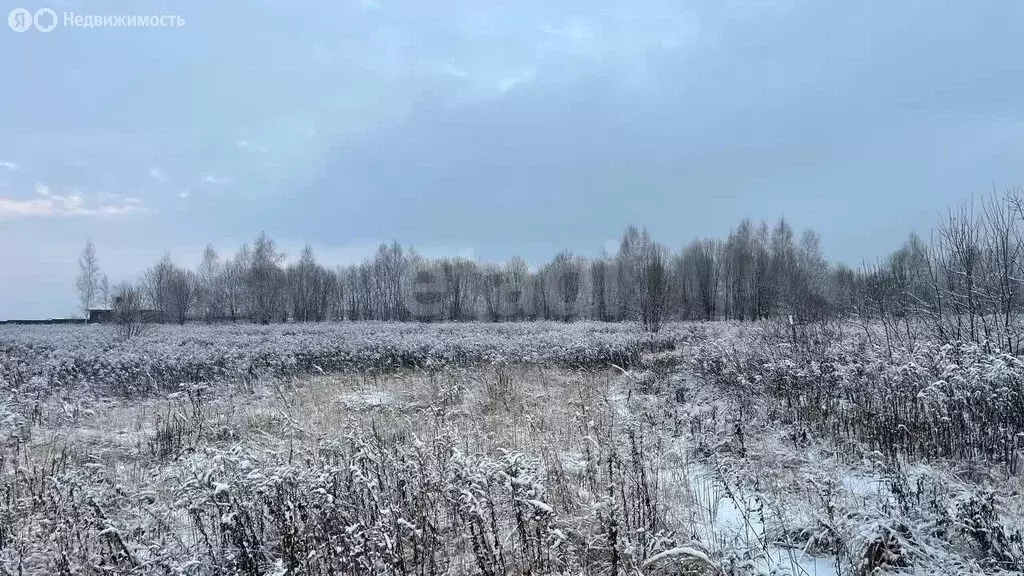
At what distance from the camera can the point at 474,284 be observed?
5612 cm

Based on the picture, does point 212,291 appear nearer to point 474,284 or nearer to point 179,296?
point 179,296

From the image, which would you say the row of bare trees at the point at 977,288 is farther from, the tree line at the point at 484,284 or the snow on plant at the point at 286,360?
the tree line at the point at 484,284

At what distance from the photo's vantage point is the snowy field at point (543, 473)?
315 cm

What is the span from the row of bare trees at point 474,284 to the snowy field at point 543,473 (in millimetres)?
35488

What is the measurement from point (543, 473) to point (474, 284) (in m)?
51.7

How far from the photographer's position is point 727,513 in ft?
13.8

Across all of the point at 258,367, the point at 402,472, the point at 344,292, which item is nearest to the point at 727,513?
the point at 402,472

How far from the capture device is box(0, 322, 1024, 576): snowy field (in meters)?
3.15

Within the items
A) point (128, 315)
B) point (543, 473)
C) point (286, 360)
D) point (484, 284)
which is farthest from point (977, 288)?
point (484, 284)

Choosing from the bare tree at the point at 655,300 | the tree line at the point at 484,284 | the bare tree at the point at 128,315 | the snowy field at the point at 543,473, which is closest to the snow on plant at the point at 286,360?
the snowy field at the point at 543,473

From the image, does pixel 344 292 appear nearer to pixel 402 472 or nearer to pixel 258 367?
pixel 258 367

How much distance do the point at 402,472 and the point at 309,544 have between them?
0.83m

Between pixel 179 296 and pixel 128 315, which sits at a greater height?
pixel 179 296

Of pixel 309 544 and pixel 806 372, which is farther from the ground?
pixel 806 372
